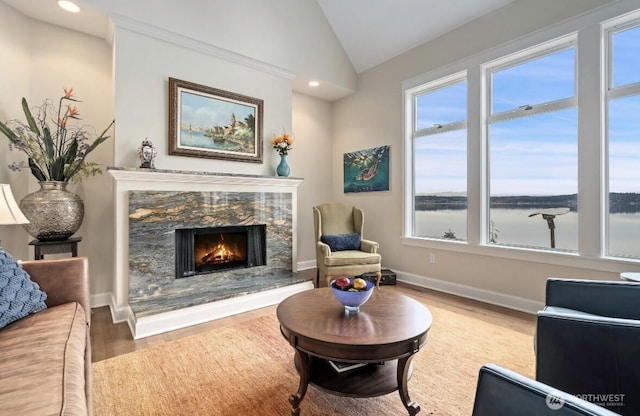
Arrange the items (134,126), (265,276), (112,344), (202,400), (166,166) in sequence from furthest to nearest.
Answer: (265,276) < (166,166) < (134,126) < (112,344) < (202,400)

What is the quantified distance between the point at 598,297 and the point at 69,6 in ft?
15.2

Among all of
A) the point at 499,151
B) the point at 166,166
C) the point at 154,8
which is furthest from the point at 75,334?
the point at 499,151

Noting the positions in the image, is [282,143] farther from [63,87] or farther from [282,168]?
[63,87]

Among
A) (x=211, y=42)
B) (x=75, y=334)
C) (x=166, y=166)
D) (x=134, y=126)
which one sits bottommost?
(x=75, y=334)

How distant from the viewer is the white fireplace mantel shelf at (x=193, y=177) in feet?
9.16

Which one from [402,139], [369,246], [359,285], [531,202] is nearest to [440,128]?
[402,139]

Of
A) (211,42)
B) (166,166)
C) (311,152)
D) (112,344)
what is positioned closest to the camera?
(112,344)

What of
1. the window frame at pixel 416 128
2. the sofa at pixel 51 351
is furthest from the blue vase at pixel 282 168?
the sofa at pixel 51 351

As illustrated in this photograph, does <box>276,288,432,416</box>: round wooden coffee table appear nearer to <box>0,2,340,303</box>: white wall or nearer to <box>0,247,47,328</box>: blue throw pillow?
<box>0,247,47,328</box>: blue throw pillow

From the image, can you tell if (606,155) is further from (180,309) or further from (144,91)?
(144,91)

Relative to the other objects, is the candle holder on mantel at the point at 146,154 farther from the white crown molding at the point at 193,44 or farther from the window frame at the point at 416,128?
the window frame at the point at 416,128

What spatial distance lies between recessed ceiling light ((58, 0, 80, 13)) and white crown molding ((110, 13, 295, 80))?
0.30 metres

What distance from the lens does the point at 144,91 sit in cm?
302

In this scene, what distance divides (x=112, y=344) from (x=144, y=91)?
7.75ft
